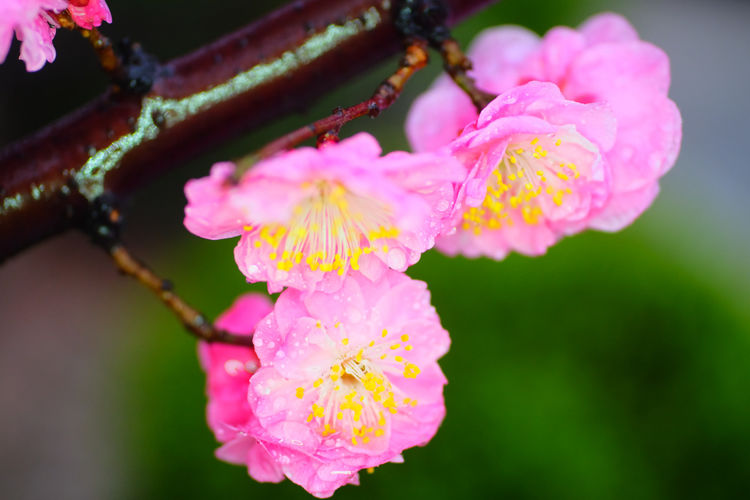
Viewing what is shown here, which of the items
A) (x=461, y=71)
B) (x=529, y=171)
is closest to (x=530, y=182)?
(x=529, y=171)

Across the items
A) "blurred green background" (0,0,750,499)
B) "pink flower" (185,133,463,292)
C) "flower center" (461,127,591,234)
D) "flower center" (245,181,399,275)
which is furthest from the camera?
"blurred green background" (0,0,750,499)

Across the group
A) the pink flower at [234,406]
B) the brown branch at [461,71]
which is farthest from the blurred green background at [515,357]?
the brown branch at [461,71]

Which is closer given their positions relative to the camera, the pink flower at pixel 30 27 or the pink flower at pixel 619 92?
the pink flower at pixel 30 27

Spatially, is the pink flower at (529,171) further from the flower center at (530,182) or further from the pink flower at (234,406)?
the pink flower at (234,406)

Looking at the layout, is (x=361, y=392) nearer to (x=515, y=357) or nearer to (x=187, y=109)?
(x=187, y=109)

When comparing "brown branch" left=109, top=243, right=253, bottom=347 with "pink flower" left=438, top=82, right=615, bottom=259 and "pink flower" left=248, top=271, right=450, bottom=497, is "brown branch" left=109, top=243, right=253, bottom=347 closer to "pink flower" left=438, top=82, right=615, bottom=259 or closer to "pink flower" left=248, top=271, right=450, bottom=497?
"pink flower" left=248, top=271, right=450, bottom=497

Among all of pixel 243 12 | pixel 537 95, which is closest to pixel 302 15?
pixel 537 95

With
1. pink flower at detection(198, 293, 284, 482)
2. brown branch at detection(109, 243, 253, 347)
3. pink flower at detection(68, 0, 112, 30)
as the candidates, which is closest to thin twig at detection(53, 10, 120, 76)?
pink flower at detection(68, 0, 112, 30)
